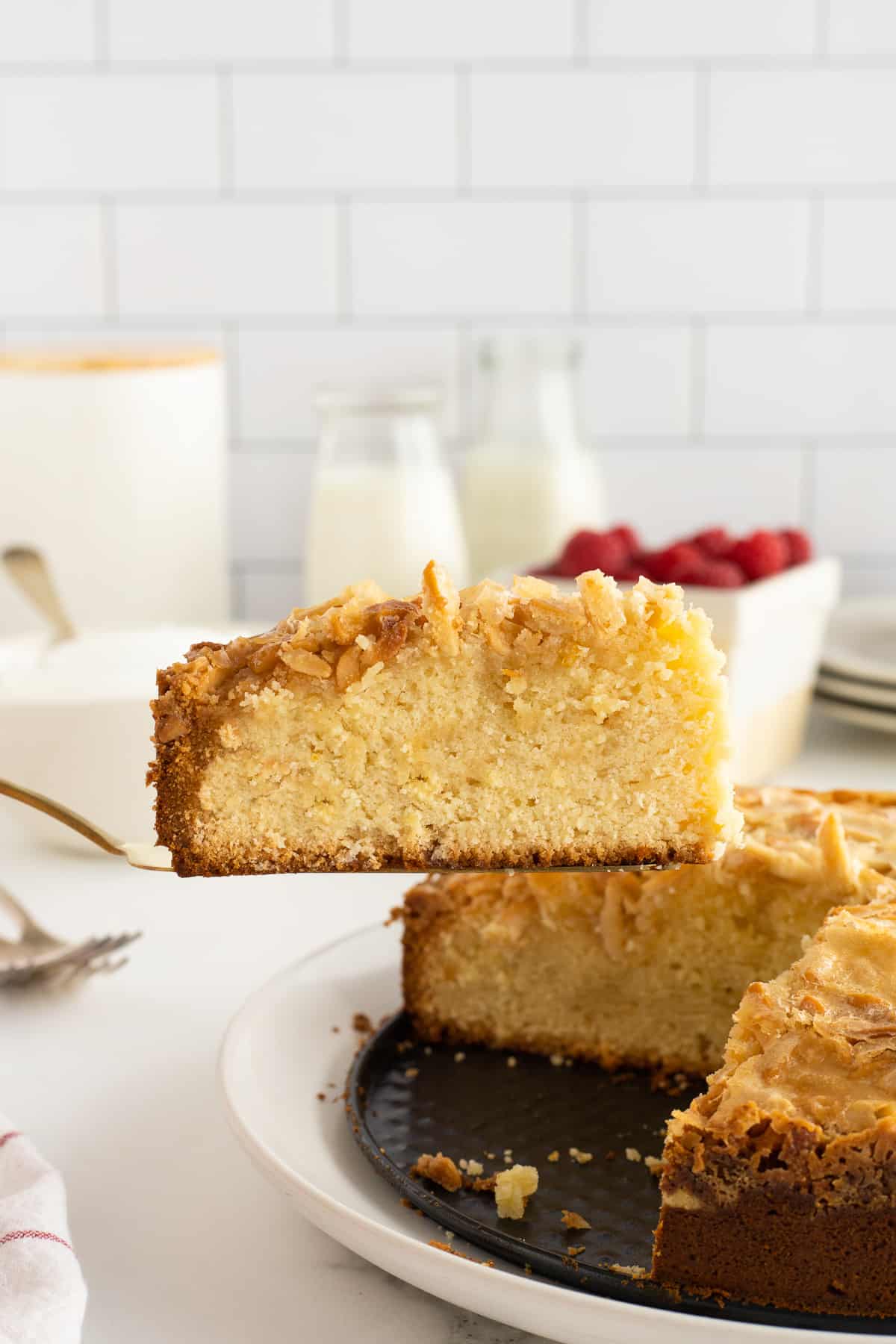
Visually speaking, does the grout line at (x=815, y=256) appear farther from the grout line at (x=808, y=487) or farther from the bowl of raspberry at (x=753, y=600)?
the bowl of raspberry at (x=753, y=600)

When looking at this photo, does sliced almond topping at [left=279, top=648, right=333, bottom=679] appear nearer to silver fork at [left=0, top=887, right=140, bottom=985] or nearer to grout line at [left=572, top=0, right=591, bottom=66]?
silver fork at [left=0, top=887, right=140, bottom=985]

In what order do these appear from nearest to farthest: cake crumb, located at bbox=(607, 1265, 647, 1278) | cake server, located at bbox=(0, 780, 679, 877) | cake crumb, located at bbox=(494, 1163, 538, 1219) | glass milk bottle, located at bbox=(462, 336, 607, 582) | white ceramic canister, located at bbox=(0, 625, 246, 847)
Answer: cake crumb, located at bbox=(607, 1265, 647, 1278) → cake crumb, located at bbox=(494, 1163, 538, 1219) → cake server, located at bbox=(0, 780, 679, 877) → white ceramic canister, located at bbox=(0, 625, 246, 847) → glass milk bottle, located at bbox=(462, 336, 607, 582)

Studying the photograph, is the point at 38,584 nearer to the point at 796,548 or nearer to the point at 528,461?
the point at 528,461

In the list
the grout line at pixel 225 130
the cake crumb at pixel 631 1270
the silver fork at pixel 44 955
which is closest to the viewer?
the cake crumb at pixel 631 1270

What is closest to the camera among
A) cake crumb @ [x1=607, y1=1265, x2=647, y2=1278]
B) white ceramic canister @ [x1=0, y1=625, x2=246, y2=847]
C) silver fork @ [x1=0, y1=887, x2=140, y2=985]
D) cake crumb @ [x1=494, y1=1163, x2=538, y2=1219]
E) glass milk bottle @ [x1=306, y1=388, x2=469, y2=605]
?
cake crumb @ [x1=607, y1=1265, x2=647, y2=1278]

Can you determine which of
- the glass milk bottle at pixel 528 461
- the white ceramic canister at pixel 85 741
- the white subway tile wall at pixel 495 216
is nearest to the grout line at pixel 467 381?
the white subway tile wall at pixel 495 216

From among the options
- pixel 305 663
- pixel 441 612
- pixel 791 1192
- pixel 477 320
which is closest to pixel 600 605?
pixel 441 612

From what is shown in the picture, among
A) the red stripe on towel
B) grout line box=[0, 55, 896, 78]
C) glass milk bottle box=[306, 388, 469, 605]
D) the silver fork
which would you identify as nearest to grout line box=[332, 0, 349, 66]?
grout line box=[0, 55, 896, 78]

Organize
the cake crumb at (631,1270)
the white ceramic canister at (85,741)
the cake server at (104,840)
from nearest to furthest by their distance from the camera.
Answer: the cake crumb at (631,1270)
the cake server at (104,840)
the white ceramic canister at (85,741)
